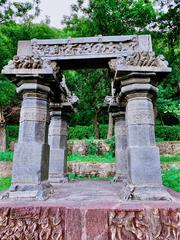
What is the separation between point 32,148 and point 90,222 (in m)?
1.99

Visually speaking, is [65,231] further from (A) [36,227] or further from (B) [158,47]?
(B) [158,47]

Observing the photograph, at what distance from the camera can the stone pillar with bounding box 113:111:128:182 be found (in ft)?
21.0

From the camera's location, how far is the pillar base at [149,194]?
12.4 ft

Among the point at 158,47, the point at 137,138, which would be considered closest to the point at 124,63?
the point at 137,138

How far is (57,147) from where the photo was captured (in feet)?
22.7

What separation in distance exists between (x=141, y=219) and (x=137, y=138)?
1650mm

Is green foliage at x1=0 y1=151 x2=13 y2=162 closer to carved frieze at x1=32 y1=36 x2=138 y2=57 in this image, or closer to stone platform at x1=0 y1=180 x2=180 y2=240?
carved frieze at x1=32 y1=36 x2=138 y2=57

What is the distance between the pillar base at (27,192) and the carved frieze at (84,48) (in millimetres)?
3018

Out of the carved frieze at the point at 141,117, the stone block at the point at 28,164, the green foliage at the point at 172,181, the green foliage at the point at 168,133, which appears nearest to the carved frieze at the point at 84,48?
the carved frieze at the point at 141,117

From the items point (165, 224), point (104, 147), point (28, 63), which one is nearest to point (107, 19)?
point (104, 147)

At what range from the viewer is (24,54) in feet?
15.7

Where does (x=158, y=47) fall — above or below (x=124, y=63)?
above

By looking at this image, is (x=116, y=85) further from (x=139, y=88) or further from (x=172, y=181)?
(x=172, y=181)

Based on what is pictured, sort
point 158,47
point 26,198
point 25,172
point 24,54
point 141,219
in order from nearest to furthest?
1. point 141,219
2. point 26,198
3. point 25,172
4. point 24,54
5. point 158,47
